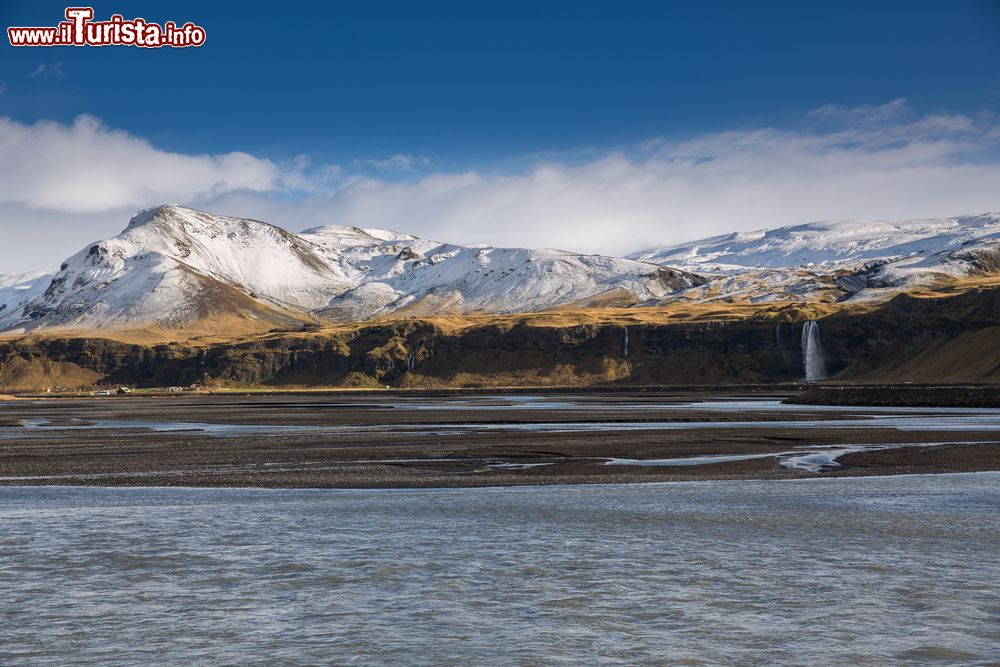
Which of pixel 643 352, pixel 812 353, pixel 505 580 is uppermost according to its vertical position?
pixel 643 352

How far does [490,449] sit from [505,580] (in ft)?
87.6

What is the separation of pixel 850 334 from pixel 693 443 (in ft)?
411

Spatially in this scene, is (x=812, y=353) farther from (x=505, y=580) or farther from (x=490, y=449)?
(x=505, y=580)

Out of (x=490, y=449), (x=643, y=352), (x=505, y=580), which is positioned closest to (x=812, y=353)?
(x=643, y=352)

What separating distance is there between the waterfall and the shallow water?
13934cm

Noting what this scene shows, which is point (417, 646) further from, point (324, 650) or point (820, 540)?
point (820, 540)

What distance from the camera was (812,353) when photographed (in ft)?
537

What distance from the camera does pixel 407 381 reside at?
183m

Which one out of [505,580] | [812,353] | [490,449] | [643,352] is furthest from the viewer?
[643,352]

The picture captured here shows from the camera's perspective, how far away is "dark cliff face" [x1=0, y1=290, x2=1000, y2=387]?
497 feet

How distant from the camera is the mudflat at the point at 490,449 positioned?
33.7 m

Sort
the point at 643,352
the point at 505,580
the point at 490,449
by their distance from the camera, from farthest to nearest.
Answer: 1. the point at 643,352
2. the point at 490,449
3. the point at 505,580

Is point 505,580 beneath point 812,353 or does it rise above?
beneath

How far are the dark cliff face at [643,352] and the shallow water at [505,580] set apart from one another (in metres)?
119
